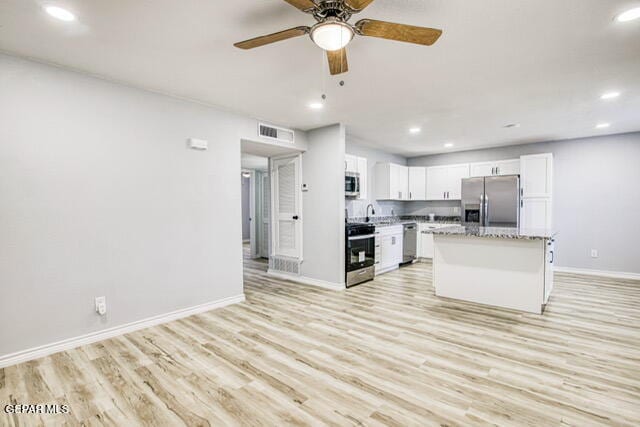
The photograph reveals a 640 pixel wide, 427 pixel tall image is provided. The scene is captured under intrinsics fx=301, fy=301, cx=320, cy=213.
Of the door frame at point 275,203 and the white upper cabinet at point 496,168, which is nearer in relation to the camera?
the door frame at point 275,203

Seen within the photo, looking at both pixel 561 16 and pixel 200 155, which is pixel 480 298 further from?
pixel 200 155

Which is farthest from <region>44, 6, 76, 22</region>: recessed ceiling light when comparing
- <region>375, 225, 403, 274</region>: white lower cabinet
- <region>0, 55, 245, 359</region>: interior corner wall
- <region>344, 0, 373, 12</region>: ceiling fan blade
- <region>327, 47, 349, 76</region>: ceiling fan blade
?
<region>375, 225, 403, 274</region>: white lower cabinet

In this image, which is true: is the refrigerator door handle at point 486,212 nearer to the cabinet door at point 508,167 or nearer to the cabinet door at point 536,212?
the cabinet door at point 536,212

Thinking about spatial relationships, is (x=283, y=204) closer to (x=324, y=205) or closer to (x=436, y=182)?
(x=324, y=205)

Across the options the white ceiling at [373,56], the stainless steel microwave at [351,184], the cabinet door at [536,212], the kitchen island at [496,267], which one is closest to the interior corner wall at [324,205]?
the stainless steel microwave at [351,184]

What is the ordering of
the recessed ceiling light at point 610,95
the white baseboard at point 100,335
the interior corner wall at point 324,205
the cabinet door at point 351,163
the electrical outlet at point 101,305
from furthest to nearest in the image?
the cabinet door at point 351,163 < the interior corner wall at point 324,205 < the recessed ceiling light at point 610,95 < the electrical outlet at point 101,305 < the white baseboard at point 100,335

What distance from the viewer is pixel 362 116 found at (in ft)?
14.1

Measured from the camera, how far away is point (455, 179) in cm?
685

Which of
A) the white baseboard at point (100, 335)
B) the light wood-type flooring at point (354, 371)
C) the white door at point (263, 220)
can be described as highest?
the white door at point (263, 220)

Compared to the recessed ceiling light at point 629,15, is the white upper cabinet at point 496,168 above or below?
below

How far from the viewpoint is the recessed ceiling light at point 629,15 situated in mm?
1954

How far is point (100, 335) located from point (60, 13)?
2680 mm

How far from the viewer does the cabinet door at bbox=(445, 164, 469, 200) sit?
6.71 metres

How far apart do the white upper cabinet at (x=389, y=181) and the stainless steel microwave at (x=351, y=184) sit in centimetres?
136
